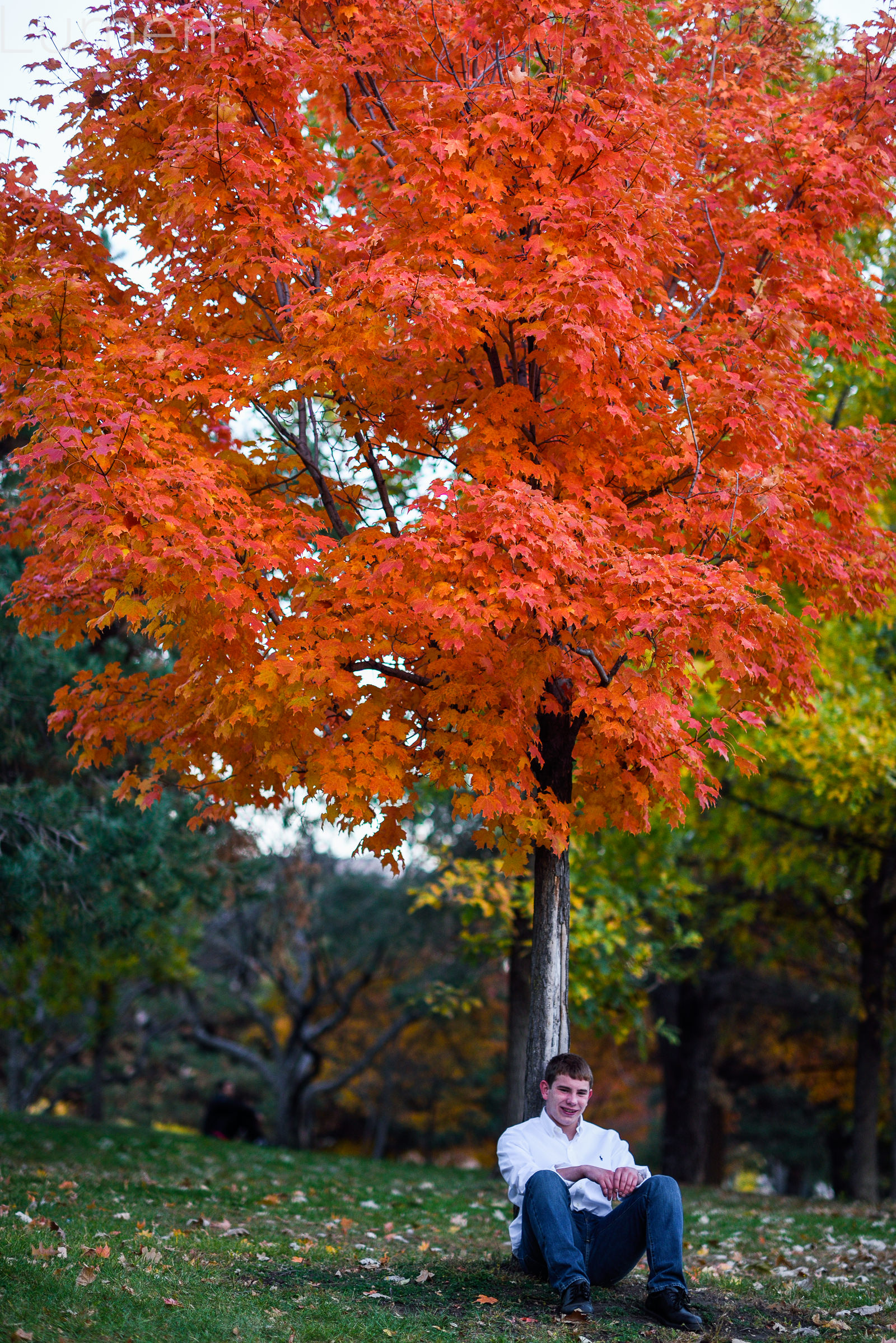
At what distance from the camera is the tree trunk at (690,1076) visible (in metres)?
16.7

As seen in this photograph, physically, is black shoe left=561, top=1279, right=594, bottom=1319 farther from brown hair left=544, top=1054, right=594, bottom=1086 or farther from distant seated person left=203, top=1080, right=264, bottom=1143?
distant seated person left=203, top=1080, right=264, bottom=1143

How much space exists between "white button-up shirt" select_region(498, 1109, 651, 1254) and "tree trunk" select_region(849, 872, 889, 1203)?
35.5ft

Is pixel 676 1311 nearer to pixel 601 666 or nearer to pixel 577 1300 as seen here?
pixel 577 1300

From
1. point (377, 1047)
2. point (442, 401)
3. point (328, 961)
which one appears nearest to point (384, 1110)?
point (328, 961)

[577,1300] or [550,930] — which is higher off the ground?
[550,930]

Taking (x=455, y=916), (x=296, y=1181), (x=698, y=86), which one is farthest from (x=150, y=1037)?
Result: (x=698, y=86)

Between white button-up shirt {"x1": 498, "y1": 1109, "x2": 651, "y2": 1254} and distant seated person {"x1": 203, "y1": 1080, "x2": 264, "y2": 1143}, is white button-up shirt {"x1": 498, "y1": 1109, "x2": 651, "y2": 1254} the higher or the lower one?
the higher one

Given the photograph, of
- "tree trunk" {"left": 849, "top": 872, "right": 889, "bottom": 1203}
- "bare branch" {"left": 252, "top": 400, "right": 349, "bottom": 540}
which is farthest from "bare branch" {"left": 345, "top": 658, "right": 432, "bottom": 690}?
"tree trunk" {"left": 849, "top": 872, "right": 889, "bottom": 1203}

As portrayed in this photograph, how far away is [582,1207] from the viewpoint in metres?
4.88

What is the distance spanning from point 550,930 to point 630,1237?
5.84ft

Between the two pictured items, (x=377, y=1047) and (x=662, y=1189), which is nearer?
(x=662, y=1189)

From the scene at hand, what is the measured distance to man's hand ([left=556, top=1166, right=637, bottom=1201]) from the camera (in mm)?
4543

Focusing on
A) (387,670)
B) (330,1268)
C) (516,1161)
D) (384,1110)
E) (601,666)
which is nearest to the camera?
(516,1161)

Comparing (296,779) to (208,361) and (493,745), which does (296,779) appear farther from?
(208,361)
